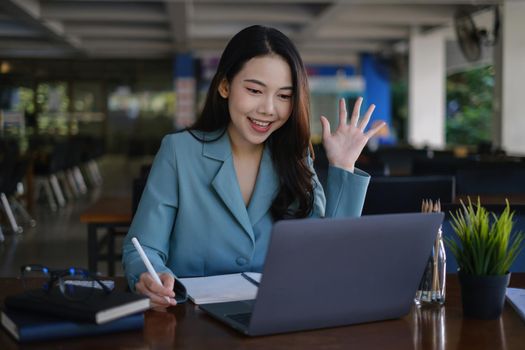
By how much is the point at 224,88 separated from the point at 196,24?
1337 centimetres

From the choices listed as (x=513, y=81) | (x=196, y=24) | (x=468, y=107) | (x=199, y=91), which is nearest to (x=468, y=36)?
(x=513, y=81)

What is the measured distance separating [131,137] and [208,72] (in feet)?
12.7

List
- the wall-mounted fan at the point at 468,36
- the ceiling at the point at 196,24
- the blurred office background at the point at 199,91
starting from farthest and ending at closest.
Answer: the ceiling at the point at 196,24
the wall-mounted fan at the point at 468,36
the blurred office background at the point at 199,91

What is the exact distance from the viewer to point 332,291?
1321 millimetres

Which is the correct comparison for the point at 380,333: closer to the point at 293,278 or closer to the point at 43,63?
the point at 293,278

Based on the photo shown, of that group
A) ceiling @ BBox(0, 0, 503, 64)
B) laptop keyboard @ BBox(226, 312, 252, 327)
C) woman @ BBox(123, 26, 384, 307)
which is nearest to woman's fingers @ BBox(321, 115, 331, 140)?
woman @ BBox(123, 26, 384, 307)

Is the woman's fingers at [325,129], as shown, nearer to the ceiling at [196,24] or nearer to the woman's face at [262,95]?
the woman's face at [262,95]

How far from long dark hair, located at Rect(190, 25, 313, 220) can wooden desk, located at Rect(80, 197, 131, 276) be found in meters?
1.79

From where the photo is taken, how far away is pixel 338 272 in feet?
4.26

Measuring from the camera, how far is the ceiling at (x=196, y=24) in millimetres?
12227

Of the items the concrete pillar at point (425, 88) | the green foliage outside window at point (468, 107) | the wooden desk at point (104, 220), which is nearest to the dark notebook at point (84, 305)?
the wooden desk at point (104, 220)

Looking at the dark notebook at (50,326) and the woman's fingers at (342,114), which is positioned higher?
the woman's fingers at (342,114)

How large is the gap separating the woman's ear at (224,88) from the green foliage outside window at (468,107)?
18.9 m

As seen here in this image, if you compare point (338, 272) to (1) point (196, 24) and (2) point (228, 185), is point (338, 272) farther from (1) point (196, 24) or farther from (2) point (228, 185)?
(1) point (196, 24)
